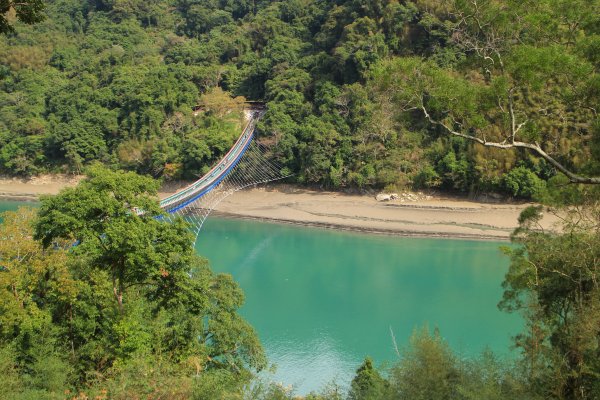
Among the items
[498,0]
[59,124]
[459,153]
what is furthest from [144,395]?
[59,124]

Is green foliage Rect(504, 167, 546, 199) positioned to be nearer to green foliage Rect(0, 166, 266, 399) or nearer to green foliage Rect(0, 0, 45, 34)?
green foliage Rect(0, 166, 266, 399)

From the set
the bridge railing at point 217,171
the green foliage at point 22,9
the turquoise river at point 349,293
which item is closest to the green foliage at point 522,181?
the turquoise river at point 349,293

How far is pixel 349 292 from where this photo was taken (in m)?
19.0

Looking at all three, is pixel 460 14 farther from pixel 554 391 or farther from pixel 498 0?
pixel 554 391

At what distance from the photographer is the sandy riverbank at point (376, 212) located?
24.6m

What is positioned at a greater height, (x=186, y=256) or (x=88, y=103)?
(x=88, y=103)

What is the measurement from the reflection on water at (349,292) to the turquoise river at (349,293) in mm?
35

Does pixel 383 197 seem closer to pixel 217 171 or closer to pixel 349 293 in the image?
pixel 217 171

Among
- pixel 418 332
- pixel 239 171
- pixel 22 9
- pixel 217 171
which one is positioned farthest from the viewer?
pixel 239 171

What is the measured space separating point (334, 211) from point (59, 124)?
21094mm

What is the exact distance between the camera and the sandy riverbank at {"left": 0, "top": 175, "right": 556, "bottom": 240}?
24.6m

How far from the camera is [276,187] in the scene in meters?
31.4

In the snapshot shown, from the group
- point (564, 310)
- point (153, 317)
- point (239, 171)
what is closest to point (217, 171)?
point (239, 171)

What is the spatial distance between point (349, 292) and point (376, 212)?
863 cm
